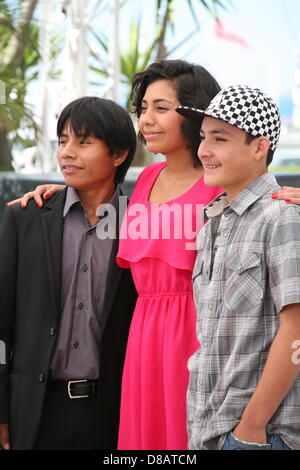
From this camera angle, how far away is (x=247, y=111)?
6.09ft

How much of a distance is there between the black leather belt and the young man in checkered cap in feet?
1.48

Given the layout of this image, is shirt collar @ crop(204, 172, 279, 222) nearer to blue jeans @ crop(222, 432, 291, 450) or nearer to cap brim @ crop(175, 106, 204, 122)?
cap brim @ crop(175, 106, 204, 122)

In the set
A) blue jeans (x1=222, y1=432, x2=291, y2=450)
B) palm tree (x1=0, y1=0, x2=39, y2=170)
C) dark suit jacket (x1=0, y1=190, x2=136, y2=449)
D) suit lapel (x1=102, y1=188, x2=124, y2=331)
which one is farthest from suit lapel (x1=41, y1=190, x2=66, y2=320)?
palm tree (x1=0, y1=0, x2=39, y2=170)

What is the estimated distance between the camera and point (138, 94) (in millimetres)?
2346

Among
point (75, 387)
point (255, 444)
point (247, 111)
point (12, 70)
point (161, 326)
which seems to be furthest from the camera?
point (12, 70)

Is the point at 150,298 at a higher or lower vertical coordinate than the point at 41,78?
lower

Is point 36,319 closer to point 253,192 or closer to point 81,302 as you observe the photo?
point 81,302

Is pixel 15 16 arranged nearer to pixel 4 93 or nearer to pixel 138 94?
pixel 4 93

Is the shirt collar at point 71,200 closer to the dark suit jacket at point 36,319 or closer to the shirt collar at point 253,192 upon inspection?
the dark suit jacket at point 36,319

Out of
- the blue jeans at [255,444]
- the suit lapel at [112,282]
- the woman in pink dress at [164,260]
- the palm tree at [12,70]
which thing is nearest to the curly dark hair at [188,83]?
the woman in pink dress at [164,260]

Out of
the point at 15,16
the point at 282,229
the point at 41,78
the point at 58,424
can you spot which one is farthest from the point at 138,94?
the point at 41,78

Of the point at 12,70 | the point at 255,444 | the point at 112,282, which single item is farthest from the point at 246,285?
the point at 12,70

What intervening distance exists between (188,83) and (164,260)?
0.54m
